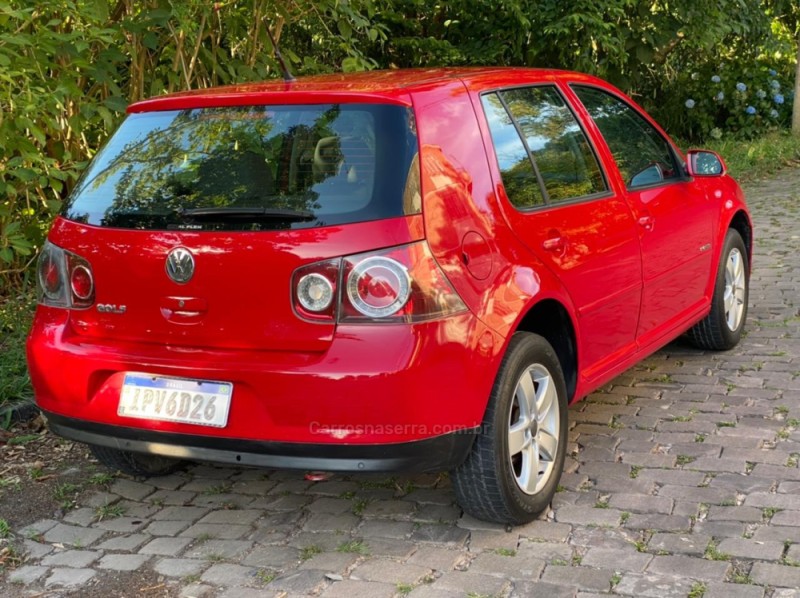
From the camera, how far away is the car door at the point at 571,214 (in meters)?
4.01

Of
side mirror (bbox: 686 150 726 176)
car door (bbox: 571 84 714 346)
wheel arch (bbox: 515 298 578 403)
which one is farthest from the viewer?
side mirror (bbox: 686 150 726 176)

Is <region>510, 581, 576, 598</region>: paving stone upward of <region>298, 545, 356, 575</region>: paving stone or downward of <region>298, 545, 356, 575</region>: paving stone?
upward

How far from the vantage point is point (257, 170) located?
3623mm

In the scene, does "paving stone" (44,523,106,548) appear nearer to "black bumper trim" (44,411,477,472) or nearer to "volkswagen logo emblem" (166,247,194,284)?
"black bumper trim" (44,411,477,472)

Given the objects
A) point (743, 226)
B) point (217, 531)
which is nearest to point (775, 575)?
point (217, 531)

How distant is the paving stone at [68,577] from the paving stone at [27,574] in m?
0.04

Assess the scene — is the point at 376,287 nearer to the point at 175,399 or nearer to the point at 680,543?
the point at 175,399

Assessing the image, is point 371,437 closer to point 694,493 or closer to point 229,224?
point 229,224

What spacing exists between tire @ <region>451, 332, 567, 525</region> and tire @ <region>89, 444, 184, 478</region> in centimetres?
141

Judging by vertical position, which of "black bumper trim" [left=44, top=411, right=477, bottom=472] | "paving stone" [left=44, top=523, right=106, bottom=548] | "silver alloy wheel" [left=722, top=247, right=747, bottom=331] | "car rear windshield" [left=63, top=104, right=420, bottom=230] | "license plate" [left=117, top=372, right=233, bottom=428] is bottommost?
"paving stone" [left=44, top=523, right=106, bottom=548]

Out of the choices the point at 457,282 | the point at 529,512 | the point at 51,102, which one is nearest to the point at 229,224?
the point at 457,282

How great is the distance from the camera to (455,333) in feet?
11.3

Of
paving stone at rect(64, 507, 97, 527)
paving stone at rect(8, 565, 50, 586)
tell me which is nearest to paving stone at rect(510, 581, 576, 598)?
paving stone at rect(8, 565, 50, 586)

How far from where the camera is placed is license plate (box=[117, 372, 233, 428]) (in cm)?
351
